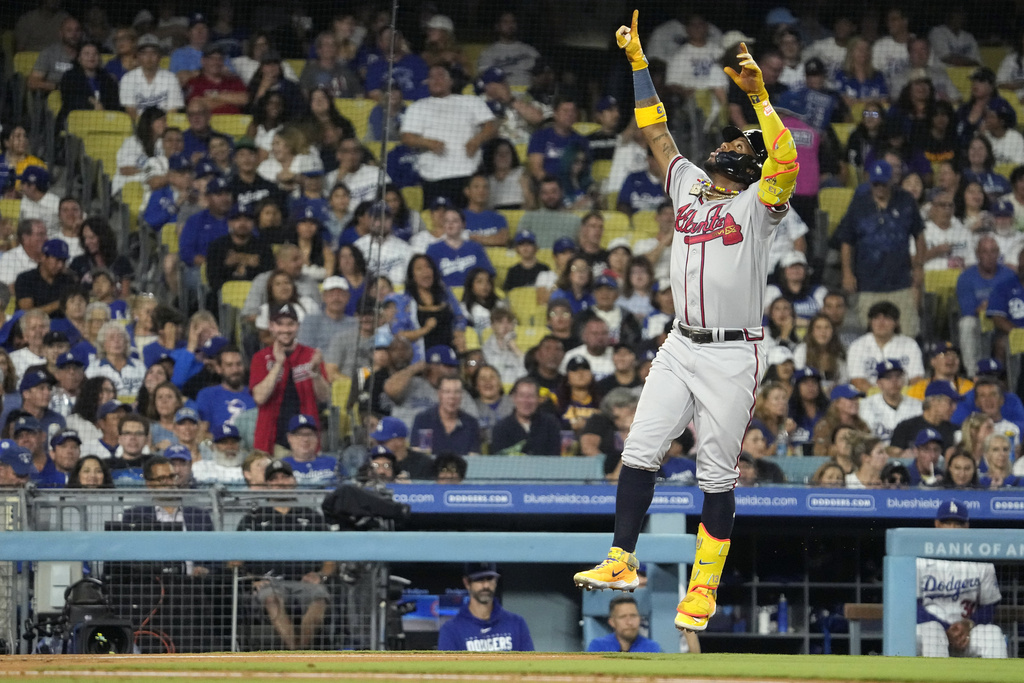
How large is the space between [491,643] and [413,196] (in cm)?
537

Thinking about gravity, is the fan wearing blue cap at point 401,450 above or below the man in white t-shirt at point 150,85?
below

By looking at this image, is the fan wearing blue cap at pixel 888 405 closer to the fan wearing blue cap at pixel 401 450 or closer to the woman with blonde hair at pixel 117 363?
the fan wearing blue cap at pixel 401 450

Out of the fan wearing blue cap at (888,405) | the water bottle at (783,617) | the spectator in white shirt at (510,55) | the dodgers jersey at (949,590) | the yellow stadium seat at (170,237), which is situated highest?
the spectator in white shirt at (510,55)

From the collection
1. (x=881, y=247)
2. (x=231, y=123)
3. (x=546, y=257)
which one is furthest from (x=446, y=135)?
(x=881, y=247)

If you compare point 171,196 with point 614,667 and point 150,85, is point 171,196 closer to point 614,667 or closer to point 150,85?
point 150,85

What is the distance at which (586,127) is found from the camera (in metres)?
11.7

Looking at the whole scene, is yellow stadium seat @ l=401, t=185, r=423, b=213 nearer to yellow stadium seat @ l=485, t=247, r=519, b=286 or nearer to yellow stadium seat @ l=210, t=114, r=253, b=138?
yellow stadium seat @ l=485, t=247, r=519, b=286

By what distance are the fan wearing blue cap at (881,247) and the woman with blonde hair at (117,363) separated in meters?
5.12

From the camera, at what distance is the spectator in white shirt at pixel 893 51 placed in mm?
11898

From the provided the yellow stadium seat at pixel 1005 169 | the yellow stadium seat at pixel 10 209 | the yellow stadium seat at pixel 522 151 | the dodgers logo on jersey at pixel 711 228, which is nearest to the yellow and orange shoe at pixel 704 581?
the dodgers logo on jersey at pixel 711 228

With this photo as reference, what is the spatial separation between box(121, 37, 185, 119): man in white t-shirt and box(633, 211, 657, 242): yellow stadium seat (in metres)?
3.80

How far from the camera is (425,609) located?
7645mm

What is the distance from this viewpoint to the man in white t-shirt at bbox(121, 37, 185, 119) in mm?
11250

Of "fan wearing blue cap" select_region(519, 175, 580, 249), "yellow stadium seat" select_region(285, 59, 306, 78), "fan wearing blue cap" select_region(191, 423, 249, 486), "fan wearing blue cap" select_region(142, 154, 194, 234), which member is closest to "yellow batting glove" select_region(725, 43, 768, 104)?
"fan wearing blue cap" select_region(191, 423, 249, 486)
